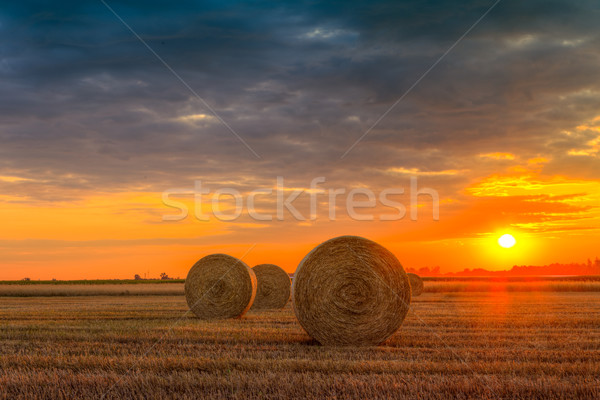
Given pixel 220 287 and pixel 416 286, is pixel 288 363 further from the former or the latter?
pixel 416 286

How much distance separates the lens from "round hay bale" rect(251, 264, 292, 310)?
22.6 meters

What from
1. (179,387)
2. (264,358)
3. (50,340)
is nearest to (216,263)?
(50,340)

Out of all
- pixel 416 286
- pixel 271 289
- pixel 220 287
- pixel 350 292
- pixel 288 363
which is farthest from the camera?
pixel 416 286

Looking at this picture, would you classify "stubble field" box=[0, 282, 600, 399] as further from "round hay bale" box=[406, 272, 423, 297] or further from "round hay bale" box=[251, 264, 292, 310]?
"round hay bale" box=[406, 272, 423, 297]

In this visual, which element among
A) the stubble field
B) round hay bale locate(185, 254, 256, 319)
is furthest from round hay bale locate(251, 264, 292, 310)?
the stubble field

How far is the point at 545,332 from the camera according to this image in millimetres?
12812

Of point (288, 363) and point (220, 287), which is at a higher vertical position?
point (220, 287)

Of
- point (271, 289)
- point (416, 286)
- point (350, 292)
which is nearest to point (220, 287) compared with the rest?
point (271, 289)

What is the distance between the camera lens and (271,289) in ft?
74.8

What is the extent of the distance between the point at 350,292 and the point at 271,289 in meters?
11.0

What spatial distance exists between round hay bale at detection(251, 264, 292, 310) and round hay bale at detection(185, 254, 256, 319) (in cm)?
353

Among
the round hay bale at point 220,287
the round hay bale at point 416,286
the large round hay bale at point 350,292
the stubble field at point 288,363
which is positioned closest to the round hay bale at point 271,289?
the round hay bale at point 220,287

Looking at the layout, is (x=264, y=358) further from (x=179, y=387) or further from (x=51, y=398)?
(x=51, y=398)

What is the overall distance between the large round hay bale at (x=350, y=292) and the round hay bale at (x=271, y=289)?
1016cm
